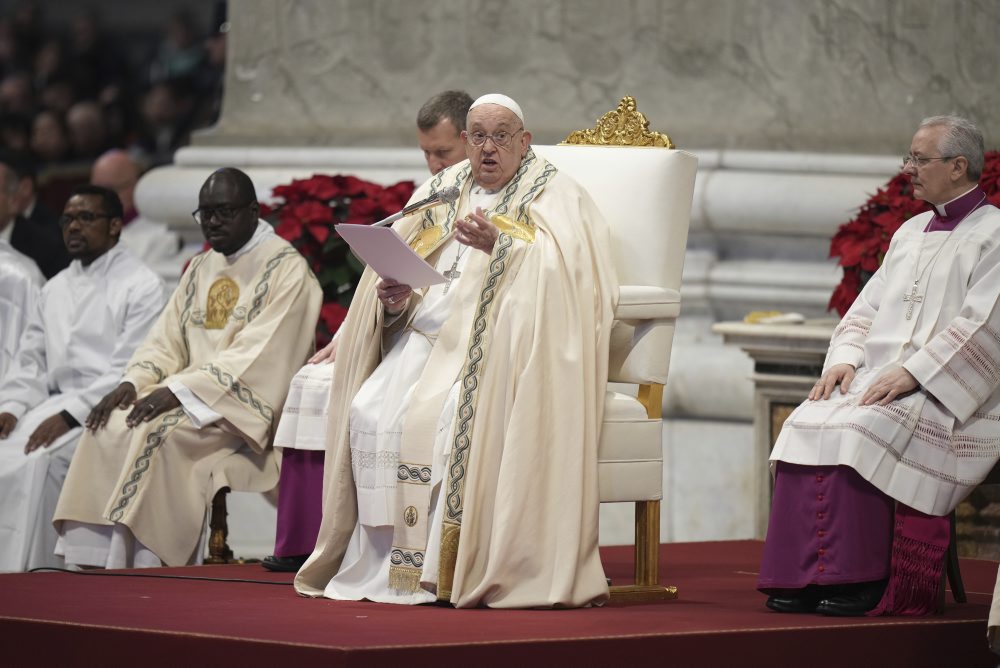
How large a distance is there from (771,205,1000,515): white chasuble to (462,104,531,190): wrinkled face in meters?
1.13

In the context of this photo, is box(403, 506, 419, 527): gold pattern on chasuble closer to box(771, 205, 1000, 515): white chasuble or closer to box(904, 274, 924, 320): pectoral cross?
box(771, 205, 1000, 515): white chasuble

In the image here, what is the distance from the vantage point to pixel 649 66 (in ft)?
28.7

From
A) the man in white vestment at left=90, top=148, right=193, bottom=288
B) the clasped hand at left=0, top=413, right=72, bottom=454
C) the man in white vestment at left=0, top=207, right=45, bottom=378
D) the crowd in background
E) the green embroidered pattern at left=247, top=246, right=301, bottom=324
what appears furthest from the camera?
the crowd in background

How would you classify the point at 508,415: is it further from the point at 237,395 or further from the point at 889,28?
the point at 889,28

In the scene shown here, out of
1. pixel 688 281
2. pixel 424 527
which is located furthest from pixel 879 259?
pixel 424 527

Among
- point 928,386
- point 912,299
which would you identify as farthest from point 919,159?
point 928,386

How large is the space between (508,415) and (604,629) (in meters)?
0.77

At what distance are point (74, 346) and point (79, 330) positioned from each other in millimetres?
66

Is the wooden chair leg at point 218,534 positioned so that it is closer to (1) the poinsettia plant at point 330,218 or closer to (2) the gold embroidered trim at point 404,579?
(1) the poinsettia plant at point 330,218

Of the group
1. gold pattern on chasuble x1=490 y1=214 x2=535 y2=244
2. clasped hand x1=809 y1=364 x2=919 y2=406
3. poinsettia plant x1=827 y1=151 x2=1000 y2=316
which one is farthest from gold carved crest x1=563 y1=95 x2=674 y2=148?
clasped hand x1=809 y1=364 x2=919 y2=406

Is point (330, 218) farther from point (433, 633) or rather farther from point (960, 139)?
point (433, 633)

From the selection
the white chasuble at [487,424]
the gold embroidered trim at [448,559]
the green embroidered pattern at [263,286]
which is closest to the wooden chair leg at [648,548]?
the white chasuble at [487,424]

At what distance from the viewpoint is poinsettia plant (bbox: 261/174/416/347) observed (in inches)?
293

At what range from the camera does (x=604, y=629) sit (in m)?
5.04
